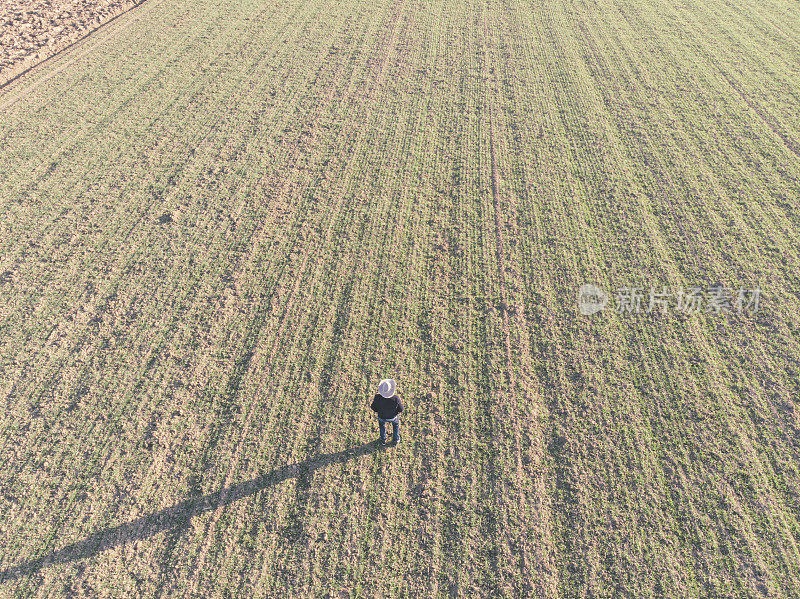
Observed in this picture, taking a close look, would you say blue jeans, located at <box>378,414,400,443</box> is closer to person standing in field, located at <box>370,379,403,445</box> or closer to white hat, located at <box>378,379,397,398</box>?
person standing in field, located at <box>370,379,403,445</box>

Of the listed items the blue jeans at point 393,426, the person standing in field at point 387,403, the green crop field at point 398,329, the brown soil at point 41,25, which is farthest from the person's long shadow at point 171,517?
the brown soil at point 41,25

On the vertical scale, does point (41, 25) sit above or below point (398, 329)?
above

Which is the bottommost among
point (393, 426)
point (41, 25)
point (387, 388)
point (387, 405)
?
point (393, 426)

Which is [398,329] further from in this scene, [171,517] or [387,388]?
[171,517]

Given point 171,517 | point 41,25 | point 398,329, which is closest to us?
point 171,517

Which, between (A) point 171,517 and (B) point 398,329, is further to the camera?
(B) point 398,329

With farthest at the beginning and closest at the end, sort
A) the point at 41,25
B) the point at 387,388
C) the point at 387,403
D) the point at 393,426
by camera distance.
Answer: the point at 41,25, the point at 393,426, the point at 387,403, the point at 387,388

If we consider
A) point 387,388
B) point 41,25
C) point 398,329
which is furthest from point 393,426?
point 41,25
